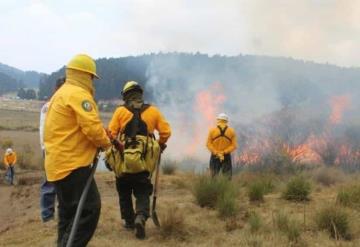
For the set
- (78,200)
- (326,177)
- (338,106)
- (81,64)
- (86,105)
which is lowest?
(326,177)

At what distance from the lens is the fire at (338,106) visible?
2796 cm

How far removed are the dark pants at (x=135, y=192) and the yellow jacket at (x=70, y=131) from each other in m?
1.63

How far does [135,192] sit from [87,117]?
216cm

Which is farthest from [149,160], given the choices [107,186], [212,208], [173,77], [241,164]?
[173,77]

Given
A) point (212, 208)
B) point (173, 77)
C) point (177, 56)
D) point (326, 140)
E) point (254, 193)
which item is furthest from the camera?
point (177, 56)

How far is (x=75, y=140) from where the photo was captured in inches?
207

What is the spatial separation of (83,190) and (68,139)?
50cm

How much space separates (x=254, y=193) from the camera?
9.07 m

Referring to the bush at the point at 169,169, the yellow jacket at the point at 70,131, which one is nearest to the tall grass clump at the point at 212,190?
the yellow jacket at the point at 70,131

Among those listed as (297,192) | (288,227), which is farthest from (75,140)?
(297,192)

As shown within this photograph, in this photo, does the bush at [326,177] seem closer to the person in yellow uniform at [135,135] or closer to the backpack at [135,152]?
the person in yellow uniform at [135,135]

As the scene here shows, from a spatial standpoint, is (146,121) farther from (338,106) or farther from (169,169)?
(338,106)

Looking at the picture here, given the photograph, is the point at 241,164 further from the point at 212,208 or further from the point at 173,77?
the point at 173,77

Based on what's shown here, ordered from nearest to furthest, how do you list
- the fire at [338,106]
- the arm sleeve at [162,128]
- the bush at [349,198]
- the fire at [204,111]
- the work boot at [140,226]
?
the work boot at [140,226] → the arm sleeve at [162,128] → the bush at [349,198] → the fire at [338,106] → the fire at [204,111]
